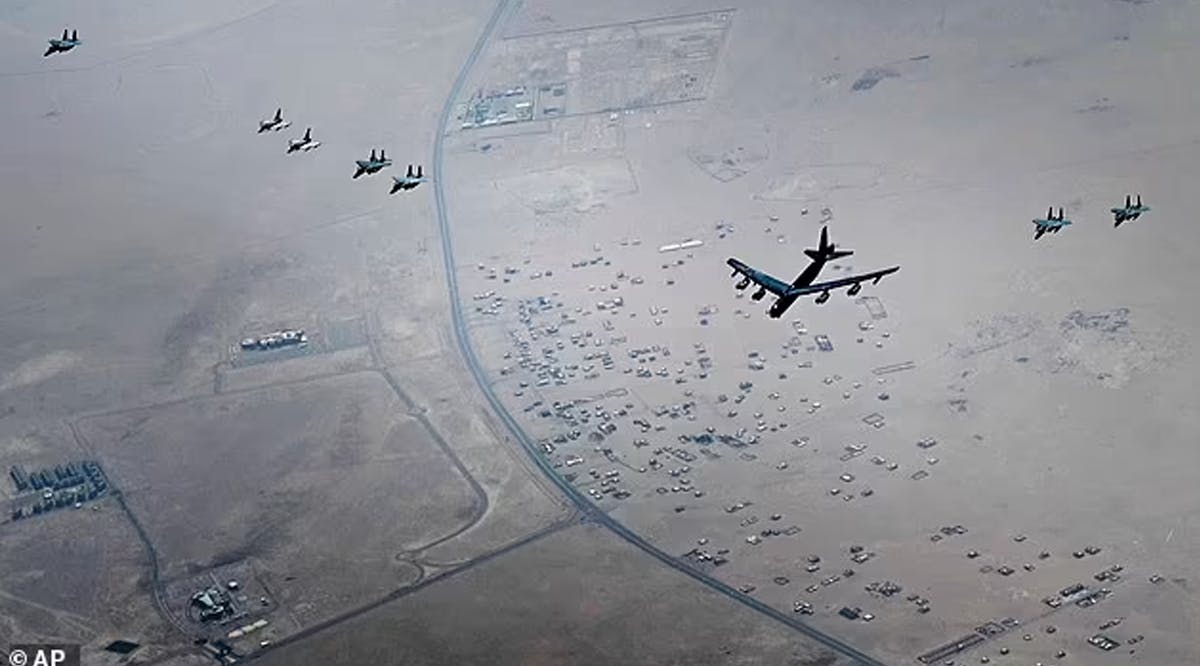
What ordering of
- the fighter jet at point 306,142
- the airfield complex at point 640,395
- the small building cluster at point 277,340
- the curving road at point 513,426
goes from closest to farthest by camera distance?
the curving road at point 513,426, the airfield complex at point 640,395, the small building cluster at point 277,340, the fighter jet at point 306,142

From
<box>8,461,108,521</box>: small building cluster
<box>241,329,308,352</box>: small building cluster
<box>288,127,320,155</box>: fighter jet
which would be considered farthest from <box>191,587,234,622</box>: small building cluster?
<box>288,127,320,155</box>: fighter jet

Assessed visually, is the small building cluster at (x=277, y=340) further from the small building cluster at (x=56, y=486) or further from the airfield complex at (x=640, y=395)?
the small building cluster at (x=56, y=486)

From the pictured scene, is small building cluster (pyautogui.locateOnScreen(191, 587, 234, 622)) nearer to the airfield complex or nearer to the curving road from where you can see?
the airfield complex

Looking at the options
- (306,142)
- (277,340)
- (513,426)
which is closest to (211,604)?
(513,426)

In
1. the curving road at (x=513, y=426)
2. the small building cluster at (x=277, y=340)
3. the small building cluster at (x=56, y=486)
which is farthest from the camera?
the small building cluster at (x=277, y=340)

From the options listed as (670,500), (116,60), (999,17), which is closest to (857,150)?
(999,17)

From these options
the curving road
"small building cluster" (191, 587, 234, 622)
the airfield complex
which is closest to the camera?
the curving road

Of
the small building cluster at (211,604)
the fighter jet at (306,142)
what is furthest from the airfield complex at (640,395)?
the fighter jet at (306,142)
